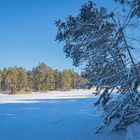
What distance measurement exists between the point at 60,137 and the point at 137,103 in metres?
3.07

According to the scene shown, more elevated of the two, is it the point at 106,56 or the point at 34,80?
the point at 34,80

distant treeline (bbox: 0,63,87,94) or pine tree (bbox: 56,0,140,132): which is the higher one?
distant treeline (bbox: 0,63,87,94)

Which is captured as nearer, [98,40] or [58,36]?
[98,40]

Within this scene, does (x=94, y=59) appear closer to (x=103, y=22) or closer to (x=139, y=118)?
(x=103, y=22)

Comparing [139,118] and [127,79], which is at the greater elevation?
[127,79]

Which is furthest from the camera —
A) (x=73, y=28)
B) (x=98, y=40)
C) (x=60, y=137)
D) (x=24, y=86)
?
(x=24, y=86)

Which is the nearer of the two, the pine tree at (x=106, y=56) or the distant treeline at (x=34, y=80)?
the pine tree at (x=106, y=56)

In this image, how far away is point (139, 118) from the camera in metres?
11.6

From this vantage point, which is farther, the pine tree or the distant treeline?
the distant treeline

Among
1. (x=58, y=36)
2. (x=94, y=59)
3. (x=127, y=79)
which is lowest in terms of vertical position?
(x=127, y=79)

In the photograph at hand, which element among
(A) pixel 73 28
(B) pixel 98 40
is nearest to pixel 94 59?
(B) pixel 98 40

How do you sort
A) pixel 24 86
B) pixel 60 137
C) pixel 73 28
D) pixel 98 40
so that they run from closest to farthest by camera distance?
pixel 60 137, pixel 98 40, pixel 73 28, pixel 24 86

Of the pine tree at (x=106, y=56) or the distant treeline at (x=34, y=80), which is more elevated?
the distant treeline at (x=34, y=80)

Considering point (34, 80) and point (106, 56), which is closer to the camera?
point (106, 56)
